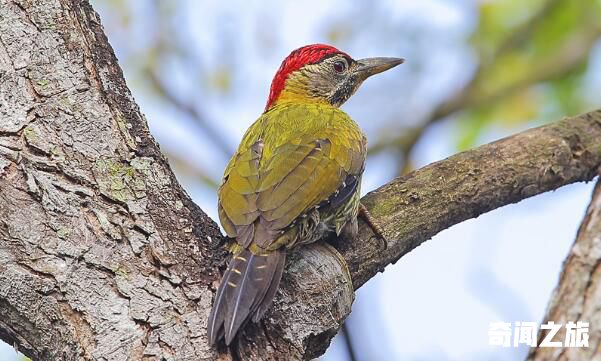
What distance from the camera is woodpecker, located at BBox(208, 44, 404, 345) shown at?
3150 millimetres

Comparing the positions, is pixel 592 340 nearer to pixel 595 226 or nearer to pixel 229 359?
pixel 595 226

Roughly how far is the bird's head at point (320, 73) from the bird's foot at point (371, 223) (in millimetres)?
1618

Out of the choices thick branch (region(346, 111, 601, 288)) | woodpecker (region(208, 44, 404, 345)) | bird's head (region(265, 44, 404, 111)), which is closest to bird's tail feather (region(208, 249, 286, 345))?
woodpecker (region(208, 44, 404, 345))

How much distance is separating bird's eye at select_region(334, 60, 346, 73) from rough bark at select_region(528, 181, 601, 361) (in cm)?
256

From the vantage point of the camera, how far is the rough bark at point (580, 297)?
2877mm

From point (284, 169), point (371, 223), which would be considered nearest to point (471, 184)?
point (371, 223)

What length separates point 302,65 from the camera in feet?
18.2

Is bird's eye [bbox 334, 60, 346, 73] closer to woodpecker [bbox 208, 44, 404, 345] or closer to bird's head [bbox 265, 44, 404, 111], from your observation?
bird's head [bbox 265, 44, 404, 111]

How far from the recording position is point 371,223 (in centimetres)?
398

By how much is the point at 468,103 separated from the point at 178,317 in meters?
4.63

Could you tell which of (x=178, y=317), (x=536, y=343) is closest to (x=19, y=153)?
(x=178, y=317)

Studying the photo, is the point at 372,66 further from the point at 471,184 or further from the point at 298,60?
the point at 471,184

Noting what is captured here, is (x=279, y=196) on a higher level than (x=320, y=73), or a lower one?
lower

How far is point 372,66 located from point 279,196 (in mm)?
2038
